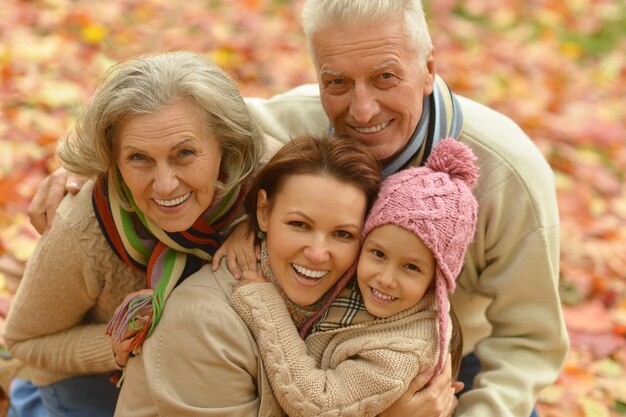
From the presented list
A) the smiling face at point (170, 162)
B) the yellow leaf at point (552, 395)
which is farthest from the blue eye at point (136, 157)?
the yellow leaf at point (552, 395)

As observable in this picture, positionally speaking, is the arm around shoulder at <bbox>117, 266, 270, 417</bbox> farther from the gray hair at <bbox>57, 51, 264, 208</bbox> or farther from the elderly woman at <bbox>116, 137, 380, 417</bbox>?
the gray hair at <bbox>57, 51, 264, 208</bbox>

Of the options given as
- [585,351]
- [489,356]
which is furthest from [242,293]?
[585,351]

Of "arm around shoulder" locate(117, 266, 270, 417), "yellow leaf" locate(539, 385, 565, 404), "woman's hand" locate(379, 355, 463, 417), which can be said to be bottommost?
"yellow leaf" locate(539, 385, 565, 404)

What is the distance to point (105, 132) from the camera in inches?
98.3

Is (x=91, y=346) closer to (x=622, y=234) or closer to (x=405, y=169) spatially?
(x=405, y=169)

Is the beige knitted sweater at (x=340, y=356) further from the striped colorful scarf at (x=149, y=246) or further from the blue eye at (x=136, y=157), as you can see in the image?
the blue eye at (x=136, y=157)

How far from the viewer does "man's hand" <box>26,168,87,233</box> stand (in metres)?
2.83

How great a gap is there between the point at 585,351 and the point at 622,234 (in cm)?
104

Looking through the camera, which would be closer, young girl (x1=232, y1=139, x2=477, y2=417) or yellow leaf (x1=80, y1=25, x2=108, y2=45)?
young girl (x1=232, y1=139, x2=477, y2=417)

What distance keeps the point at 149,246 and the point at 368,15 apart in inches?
40.6

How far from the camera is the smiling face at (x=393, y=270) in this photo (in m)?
2.36

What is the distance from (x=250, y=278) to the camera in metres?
2.55

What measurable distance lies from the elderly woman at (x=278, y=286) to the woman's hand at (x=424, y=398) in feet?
1.20

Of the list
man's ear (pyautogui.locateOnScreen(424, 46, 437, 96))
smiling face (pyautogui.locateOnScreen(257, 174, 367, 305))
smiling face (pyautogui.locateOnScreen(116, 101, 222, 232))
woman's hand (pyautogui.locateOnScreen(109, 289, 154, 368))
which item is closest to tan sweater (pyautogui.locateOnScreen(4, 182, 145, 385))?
woman's hand (pyautogui.locateOnScreen(109, 289, 154, 368))
